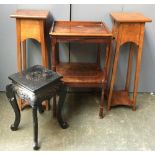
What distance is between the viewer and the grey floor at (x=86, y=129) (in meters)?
1.92

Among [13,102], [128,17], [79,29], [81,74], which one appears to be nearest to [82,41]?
[79,29]

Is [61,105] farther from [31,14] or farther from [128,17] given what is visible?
[128,17]

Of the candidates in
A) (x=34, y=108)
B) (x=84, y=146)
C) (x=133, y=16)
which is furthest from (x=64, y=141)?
(x=133, y=16)

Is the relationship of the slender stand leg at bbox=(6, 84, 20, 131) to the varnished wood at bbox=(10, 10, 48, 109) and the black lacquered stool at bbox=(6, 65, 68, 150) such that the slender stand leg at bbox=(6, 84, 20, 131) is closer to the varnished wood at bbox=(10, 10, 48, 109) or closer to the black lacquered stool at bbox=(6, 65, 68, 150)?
the black lacquered stool at bbox=(6, 65, 68, 150)

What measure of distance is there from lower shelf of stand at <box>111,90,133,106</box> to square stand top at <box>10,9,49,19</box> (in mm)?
1113

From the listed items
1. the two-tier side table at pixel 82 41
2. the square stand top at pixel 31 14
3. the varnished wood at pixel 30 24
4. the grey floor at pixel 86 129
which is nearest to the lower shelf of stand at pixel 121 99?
the grey floor at pixel 86 129

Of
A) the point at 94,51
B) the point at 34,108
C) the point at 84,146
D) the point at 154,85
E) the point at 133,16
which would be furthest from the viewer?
the point at 154,85

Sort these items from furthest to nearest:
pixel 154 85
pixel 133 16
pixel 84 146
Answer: pixel 154 85
pixel 133 16
pixel 84 146

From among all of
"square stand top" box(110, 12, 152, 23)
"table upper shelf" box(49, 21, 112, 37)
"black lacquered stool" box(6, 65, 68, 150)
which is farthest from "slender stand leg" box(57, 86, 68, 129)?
"square stand top" box(110, 12, 152, 23)

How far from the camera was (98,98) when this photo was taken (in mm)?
2582

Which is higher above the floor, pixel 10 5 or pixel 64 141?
pixel 10 5

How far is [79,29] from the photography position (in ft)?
6.63
